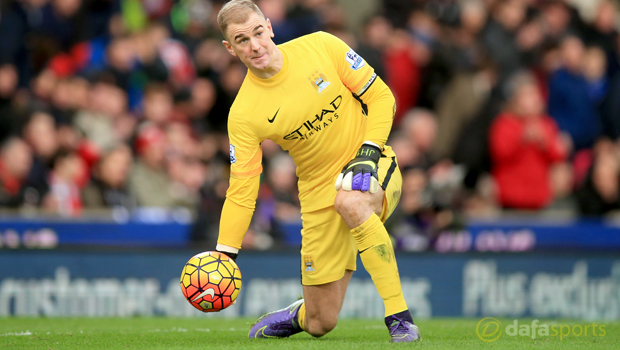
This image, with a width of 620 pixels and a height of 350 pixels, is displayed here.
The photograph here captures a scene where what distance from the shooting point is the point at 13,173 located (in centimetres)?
1034

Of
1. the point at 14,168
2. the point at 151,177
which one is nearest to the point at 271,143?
the point at 151,177

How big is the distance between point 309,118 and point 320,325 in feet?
5.23

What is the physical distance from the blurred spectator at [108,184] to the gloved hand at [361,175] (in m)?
5.23

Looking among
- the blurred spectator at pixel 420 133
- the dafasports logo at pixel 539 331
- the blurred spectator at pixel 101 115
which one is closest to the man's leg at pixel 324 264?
the dafasports logo at pixel 539 331

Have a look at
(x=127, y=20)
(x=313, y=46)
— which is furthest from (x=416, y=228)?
(x=127, y=20)

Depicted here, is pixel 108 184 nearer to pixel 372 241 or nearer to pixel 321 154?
pixel 321 154

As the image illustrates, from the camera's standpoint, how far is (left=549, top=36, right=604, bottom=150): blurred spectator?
41.3 ft

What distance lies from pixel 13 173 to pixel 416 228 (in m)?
5.08

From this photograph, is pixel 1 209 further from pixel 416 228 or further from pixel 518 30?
pixel 518 30

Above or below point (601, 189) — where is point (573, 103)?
above

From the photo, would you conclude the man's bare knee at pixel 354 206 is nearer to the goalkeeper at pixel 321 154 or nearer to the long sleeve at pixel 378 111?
the goalkeeper at pixel 321 154

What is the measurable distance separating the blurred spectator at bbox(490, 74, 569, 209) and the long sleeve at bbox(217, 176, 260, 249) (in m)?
6.34

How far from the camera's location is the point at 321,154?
247 inches

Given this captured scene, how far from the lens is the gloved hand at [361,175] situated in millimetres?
5648
